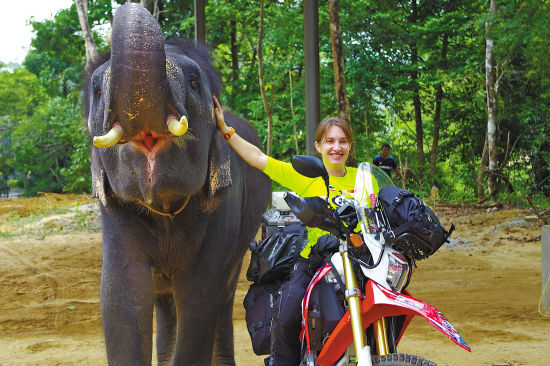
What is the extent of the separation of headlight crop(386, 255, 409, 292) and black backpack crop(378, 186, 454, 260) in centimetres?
5

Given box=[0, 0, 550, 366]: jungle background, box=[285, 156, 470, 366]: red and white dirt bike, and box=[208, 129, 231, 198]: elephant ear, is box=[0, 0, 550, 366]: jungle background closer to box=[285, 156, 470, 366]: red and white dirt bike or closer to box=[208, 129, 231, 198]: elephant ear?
box=[208, 129, 231, 198]: elephant ear

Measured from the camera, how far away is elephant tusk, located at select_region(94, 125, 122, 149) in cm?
225

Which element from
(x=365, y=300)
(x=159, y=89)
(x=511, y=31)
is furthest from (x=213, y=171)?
(x=511, y=31)

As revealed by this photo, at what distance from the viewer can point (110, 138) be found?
2.32 m

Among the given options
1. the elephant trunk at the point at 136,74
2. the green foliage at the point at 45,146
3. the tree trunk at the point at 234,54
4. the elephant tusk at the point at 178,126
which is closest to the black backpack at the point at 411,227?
the elephant tusk at the point at 178,126

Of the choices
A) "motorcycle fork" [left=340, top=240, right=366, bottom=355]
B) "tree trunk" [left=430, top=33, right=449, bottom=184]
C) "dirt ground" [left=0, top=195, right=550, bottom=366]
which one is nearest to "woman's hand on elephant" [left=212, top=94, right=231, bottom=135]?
"motorcycle fork" [left=340, top=240, right=366, bottom=355]

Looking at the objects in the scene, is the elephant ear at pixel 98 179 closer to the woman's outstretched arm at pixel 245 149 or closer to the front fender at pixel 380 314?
the woman's outstretched arm at pixel 245 149

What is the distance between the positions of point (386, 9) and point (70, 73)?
51.6 ft

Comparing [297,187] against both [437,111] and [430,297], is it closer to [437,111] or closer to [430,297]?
[430,297]

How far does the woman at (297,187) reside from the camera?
107 inches

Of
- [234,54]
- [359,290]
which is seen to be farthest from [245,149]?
[234,54]

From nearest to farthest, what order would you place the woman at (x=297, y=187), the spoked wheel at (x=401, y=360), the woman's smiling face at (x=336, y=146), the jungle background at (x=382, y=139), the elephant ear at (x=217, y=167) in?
the spoked wheel at (x=401, y=360) → the woman at (x=297, y=187) → the woman's smiling face at (x=336, y=146) → the elephant ear at (x=217, y=167) → the jungle background at (x=382, y=139)

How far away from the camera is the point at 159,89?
94.7 inches

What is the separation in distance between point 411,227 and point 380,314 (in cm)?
37
